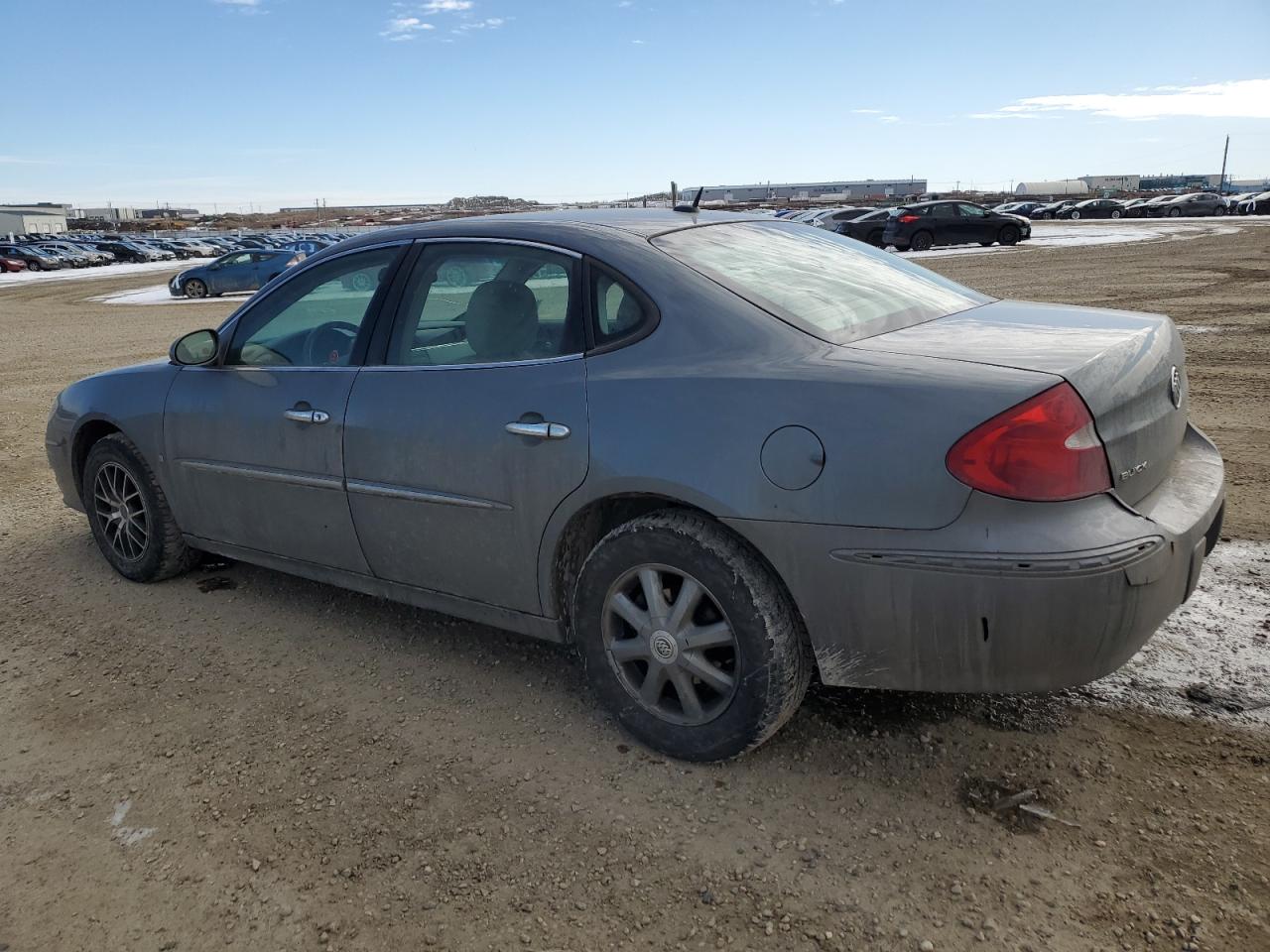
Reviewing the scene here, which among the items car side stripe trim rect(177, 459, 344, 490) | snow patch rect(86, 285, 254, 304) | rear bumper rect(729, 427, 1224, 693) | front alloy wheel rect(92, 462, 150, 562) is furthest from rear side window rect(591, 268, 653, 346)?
snow patch rect(86, 285, 254, 304)

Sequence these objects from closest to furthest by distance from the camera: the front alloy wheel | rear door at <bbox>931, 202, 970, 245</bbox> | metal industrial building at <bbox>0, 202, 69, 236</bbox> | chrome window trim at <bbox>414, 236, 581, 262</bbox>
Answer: chrome window trim at <bbox>414, 236, 581, 262</bbox> < the front alloy wheel < rear door at <bbox>931, 202, 970, 245</bbox> < metal industrial building at <bbox>0, 202, 69, 236</bbox>

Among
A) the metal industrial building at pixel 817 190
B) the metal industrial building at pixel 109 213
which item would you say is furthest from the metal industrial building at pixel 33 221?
the metal industrial building at pixel 817 190

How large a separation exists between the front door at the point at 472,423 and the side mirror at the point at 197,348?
95 cm

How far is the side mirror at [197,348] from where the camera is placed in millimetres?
4082

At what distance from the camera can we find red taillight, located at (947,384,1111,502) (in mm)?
2340

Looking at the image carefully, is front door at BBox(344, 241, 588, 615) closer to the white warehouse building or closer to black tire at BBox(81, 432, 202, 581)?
black tire at BBox(81, 432, 202, 581)

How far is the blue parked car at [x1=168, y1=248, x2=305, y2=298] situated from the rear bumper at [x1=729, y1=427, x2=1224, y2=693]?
26.0m

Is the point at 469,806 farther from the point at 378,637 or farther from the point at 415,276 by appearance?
the point at 415,276

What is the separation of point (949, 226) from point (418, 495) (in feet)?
109

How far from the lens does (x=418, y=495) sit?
131 inches

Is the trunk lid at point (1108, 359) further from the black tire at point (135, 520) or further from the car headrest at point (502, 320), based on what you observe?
the black tire at point (135, 520)

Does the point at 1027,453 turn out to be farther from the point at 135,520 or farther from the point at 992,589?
the point at 135,520

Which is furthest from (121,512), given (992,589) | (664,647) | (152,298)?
(152,298)

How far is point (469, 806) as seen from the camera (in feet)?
9.16
